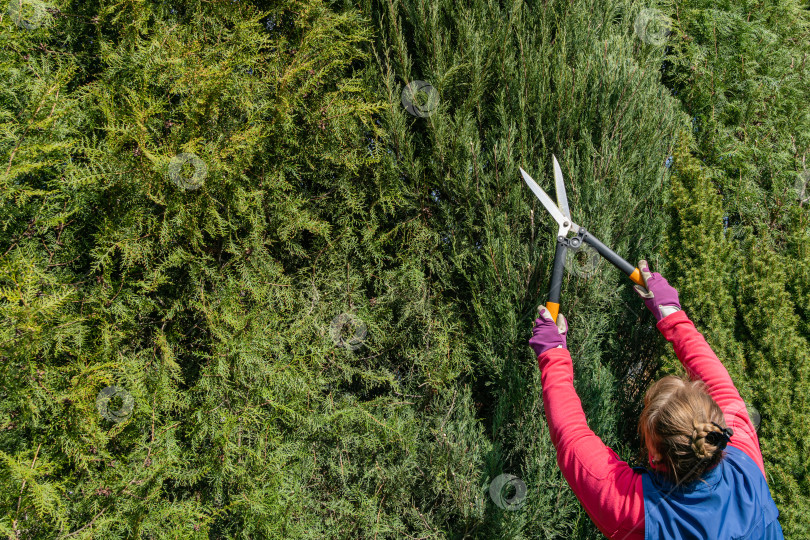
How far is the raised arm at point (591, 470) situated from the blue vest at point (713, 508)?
0.19 feet

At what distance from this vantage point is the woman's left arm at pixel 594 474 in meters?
1.80

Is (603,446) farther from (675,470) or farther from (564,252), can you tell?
(564,252)

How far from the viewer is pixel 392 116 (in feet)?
11.3

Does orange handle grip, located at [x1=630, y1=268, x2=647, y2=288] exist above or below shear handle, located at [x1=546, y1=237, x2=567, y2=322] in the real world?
below

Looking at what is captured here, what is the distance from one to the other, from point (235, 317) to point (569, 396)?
2.03 metres

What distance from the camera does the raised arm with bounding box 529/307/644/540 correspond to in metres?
1.81

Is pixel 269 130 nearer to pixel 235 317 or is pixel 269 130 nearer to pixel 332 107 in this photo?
A: pixel 332 107

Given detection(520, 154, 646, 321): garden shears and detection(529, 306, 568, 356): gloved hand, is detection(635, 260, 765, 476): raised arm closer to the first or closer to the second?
detection(520, 154, 646, 321): garden shears

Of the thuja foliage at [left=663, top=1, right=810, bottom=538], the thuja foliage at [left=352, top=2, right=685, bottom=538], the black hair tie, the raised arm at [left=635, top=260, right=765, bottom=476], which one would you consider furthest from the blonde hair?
the thuja foliage at [left=663, top=1, right=810, bottom=538]

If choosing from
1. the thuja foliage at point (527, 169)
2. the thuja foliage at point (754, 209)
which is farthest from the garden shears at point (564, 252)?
the thuja foliage at point (754, 209)

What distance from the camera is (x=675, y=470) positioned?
1710 mm

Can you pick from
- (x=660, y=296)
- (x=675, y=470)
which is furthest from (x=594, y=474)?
(x=660, y=296)

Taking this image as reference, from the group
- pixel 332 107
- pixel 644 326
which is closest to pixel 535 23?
pixel 332 107

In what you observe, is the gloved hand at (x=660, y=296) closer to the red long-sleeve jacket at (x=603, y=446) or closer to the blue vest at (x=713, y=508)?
the red long-sleeve jacket at (x=603, y=446)
